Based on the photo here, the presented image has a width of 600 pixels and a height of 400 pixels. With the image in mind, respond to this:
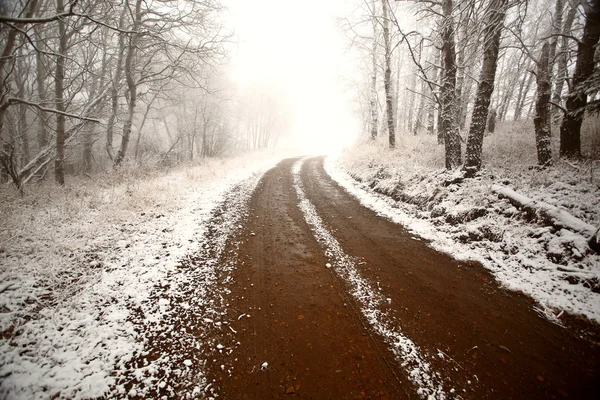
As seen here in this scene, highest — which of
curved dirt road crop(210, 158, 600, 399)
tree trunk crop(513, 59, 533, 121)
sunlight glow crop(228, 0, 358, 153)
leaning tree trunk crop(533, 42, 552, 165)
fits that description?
sunlight glow crop(228, 0, 358, 153)

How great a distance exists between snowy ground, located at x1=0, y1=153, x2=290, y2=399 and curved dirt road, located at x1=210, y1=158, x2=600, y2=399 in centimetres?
65

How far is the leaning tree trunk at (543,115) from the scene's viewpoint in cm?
705

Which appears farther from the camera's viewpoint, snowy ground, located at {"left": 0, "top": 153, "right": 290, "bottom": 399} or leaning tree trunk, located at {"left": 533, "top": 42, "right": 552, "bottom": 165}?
leaning tree trunk, located at {"left": 533, "top": 42, "right": 552, "bottom": 165}

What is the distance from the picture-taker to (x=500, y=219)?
5.42 m

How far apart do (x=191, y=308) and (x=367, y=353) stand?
7.94ft

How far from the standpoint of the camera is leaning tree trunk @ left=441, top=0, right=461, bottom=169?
770 centimetres

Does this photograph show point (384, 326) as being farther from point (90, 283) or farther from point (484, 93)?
point (484, 93)

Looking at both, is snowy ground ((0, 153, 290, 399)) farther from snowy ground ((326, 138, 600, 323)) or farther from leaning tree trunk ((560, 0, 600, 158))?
leaning tree trunk ((560, 0, 600, 158))

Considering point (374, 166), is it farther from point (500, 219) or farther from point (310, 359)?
point (310, 359)

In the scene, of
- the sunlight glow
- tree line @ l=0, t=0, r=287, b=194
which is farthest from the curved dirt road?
the sunlight glow

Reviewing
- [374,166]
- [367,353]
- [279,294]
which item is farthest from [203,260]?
[374,166]

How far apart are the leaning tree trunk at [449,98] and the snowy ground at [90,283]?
757cm

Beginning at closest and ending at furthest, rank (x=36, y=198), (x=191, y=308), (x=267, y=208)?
(x=191, y=308), (x=36, y=198), (x=267, y=208)

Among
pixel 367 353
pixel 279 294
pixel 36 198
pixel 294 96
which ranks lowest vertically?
pixel 367 353
